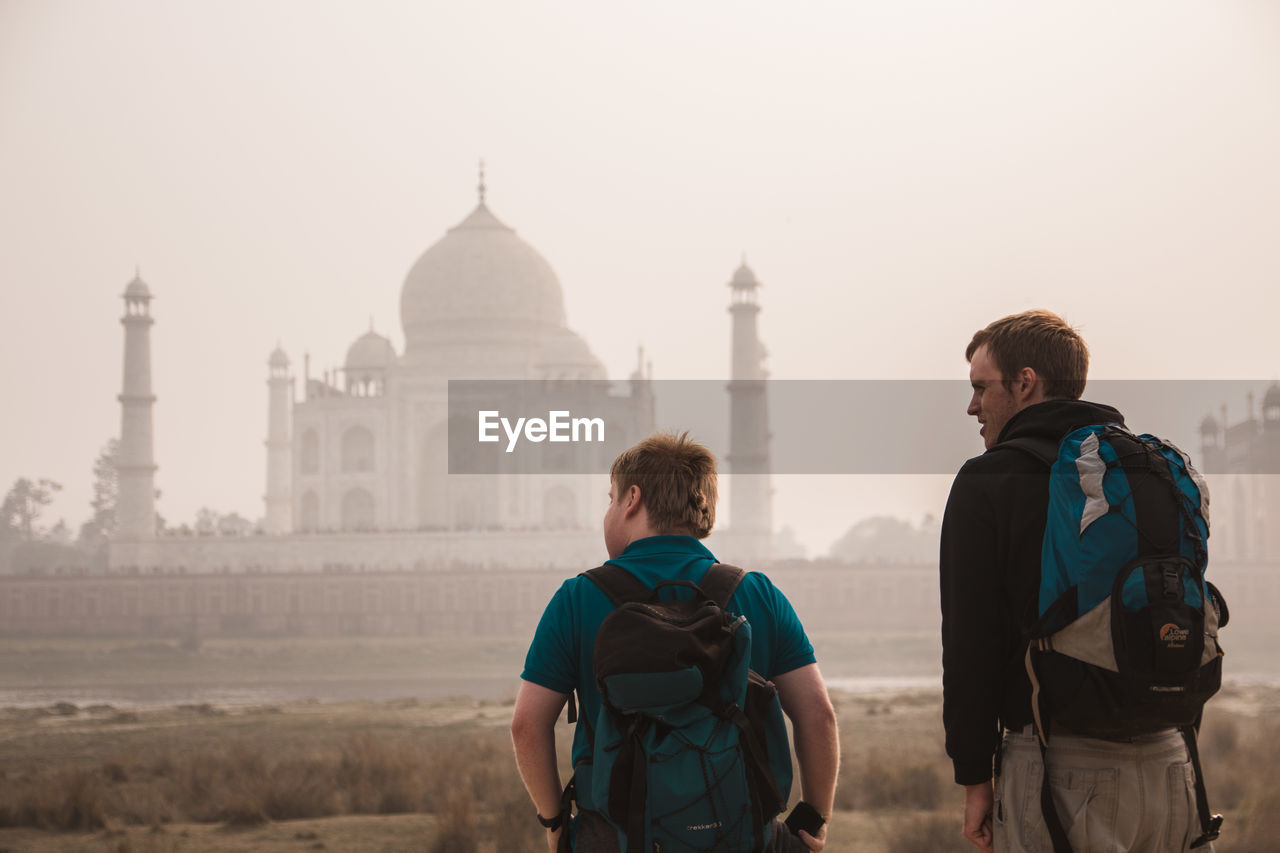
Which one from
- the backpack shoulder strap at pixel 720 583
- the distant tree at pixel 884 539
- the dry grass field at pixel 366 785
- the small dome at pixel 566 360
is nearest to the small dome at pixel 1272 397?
the dry grass field at pixel 366 785

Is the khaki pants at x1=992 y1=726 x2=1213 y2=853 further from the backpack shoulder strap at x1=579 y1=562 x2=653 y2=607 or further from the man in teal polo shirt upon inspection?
the backpack shoulder strap at x1=579 y1=562 x2=653 y2=607

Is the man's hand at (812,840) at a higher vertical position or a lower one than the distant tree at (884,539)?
higher

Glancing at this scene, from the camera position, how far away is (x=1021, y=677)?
156 cm

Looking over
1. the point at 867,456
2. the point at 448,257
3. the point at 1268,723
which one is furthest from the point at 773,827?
the point at 448,257

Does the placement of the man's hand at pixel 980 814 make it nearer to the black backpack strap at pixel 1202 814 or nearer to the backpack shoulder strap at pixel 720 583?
the black backpack strap at pixel 1202 814

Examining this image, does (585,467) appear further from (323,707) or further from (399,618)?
(323,707)

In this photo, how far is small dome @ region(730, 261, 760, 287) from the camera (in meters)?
20.9

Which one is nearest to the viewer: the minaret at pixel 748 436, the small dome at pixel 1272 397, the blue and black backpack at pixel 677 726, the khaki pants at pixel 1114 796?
the blue and black backpack at pixel 677 726

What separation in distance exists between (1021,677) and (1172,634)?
201mm

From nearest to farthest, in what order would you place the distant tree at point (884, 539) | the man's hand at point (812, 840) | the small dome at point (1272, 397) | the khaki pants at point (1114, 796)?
1. the khaki pants at point (1114, 796)
2. the man's hand at point (812, 840)
3. the small dome at point (1272, 397)
4. the distant tree at point (884, 539)

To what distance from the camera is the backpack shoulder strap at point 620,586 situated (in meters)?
1.48

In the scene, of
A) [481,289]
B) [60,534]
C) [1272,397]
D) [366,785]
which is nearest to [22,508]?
[60,534]

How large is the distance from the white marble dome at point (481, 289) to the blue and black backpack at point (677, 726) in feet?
76.5

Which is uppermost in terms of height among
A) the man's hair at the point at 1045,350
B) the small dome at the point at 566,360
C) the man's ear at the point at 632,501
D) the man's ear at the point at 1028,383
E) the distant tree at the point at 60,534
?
the small dome at the point at 566,360
